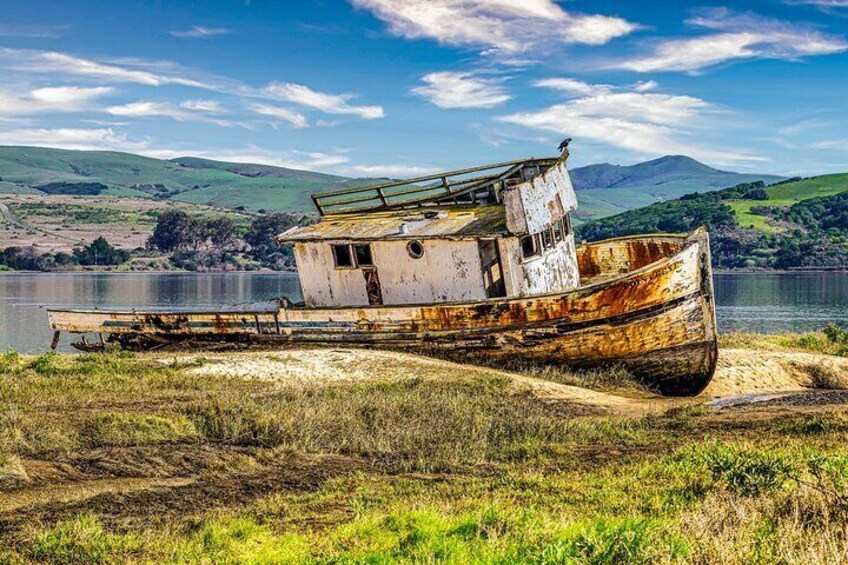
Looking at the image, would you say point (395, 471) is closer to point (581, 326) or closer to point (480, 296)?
point (581, 326)

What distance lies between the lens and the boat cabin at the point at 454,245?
70.2 feet

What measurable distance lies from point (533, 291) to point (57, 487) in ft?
45.5

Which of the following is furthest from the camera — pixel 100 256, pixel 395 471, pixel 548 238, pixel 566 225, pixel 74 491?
pixel 100 256

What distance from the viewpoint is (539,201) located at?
71.2 ft

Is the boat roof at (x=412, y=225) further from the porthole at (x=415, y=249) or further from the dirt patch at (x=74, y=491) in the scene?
the dirt patch at (x=74, y=491)

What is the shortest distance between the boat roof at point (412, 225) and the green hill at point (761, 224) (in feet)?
349

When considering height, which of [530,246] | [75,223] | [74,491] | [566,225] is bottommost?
[74,491]

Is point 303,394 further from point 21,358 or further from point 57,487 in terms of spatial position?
point 21,358

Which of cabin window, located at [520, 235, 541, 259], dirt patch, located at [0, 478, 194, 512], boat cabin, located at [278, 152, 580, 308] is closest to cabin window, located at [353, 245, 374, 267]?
boat cabin, located at [278, 152, 580, 308]

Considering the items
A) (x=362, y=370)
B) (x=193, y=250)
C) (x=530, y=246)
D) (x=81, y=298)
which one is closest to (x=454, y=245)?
(x=530, y=246)

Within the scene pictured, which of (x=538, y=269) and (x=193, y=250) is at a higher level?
(x=193, y=250)

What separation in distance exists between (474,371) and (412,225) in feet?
16.4

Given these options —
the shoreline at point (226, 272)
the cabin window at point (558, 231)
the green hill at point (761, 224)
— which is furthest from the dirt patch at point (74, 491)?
the green hill at point (761, 224)

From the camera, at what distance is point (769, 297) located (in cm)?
7319
